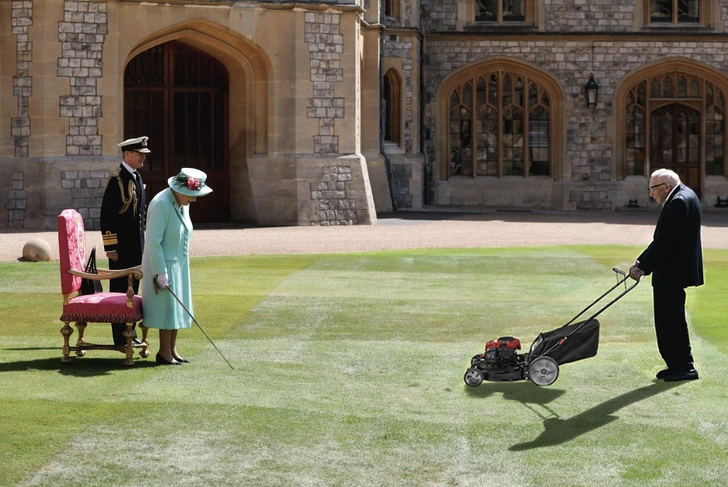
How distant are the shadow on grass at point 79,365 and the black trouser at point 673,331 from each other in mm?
3206

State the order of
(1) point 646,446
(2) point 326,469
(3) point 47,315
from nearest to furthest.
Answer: (2) point 326,469
(1) point 646,446
(3) point 47,315

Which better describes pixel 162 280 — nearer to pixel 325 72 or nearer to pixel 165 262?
pixel 165 262

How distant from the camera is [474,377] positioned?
7211 millimetres

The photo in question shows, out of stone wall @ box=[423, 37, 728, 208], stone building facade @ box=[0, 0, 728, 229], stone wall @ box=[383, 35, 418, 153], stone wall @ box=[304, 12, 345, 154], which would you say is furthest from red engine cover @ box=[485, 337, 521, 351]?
stone wall @ box=[423, 37, 728, 208]

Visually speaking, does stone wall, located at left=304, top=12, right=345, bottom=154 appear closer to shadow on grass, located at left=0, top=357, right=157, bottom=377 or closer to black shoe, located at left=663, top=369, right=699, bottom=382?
shadow on grass, located at left=0, top=357, right=157, bottom=377

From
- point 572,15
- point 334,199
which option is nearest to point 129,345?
point 334,199

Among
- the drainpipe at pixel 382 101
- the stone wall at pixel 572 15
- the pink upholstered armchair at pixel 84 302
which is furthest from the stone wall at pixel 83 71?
the pink upholstered armchair at pixel 84 302

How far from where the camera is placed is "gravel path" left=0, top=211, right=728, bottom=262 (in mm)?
16156

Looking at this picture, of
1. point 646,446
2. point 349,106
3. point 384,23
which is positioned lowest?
point 646,446

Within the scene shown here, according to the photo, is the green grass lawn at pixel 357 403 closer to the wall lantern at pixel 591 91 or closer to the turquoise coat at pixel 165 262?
the turquoise coat at pixel 165 262

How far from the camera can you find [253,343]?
8797 millimetres

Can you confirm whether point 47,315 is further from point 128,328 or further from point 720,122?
point 720,122

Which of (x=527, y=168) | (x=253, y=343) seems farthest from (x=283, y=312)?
(x=527, y=168)

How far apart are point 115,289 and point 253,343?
1.08 meters
